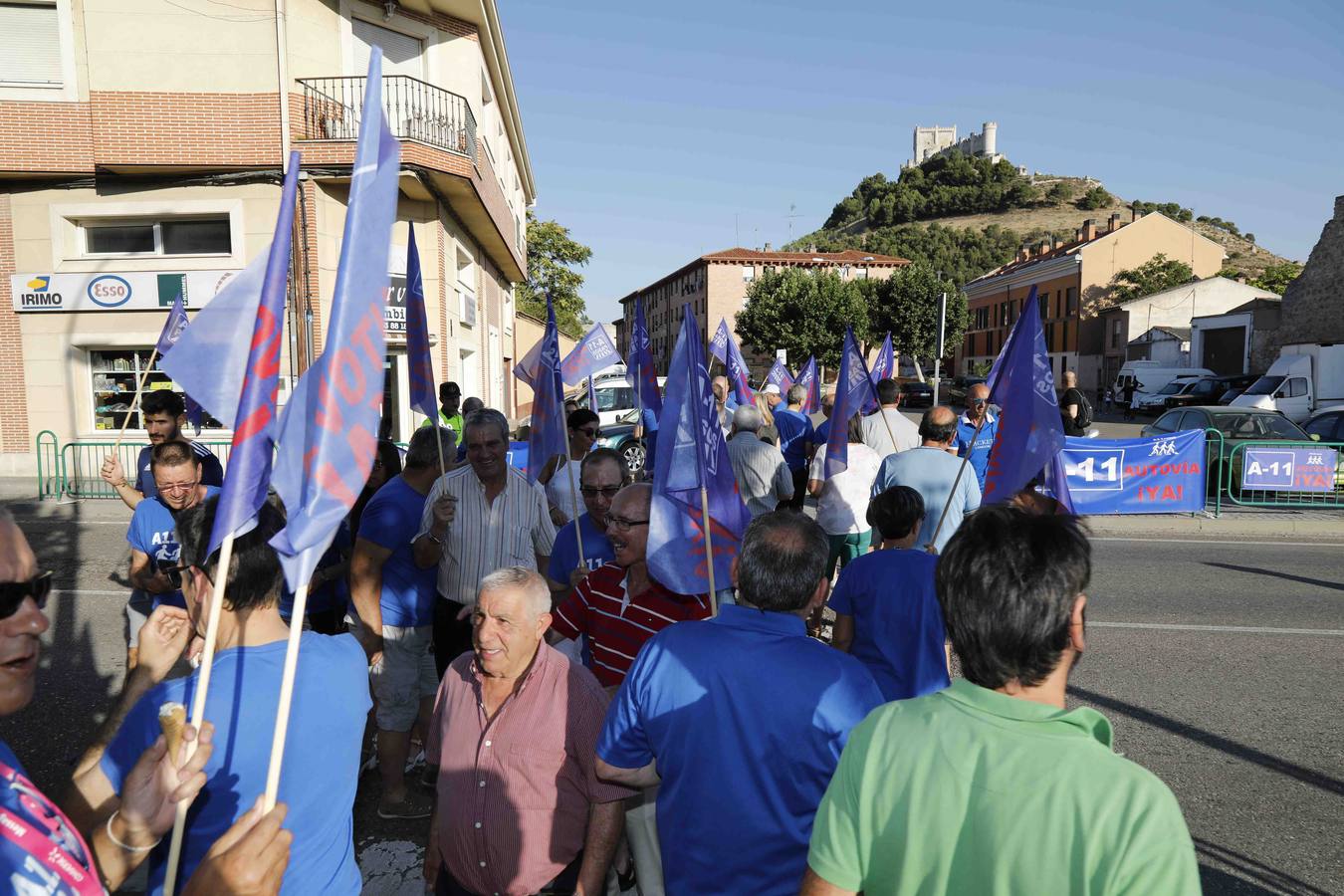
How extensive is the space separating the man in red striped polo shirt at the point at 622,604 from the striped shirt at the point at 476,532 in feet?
3.53

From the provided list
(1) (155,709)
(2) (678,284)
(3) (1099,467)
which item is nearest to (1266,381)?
(3) (1099,467)

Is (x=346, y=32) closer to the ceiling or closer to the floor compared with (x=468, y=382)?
closer to the ceiling

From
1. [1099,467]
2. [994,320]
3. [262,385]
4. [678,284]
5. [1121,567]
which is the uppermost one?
[678,284]

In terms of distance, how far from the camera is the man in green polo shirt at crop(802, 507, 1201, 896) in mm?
1407

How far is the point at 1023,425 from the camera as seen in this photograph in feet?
15.3

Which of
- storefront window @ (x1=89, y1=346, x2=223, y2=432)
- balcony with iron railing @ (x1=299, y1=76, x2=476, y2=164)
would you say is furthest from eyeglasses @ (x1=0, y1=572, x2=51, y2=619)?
storefront window @ (x1=89, y1=346, x2=223, y2=432)

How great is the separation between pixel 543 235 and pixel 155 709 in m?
48.2

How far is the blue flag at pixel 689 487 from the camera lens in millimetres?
3361

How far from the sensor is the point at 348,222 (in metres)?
2.04

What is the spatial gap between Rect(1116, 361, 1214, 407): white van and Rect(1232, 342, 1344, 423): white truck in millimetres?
7263

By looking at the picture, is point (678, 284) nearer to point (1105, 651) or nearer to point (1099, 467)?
point (1099, 467)

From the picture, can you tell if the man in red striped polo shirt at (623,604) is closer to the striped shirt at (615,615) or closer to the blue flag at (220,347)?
the striped shirt at (615,615)

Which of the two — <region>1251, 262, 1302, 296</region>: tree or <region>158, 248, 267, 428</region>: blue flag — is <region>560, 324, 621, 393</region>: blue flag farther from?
<region>1251, 262, 1302, 296</region>: tree

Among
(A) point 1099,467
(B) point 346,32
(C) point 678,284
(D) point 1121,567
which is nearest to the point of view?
(D) point 1121,567
